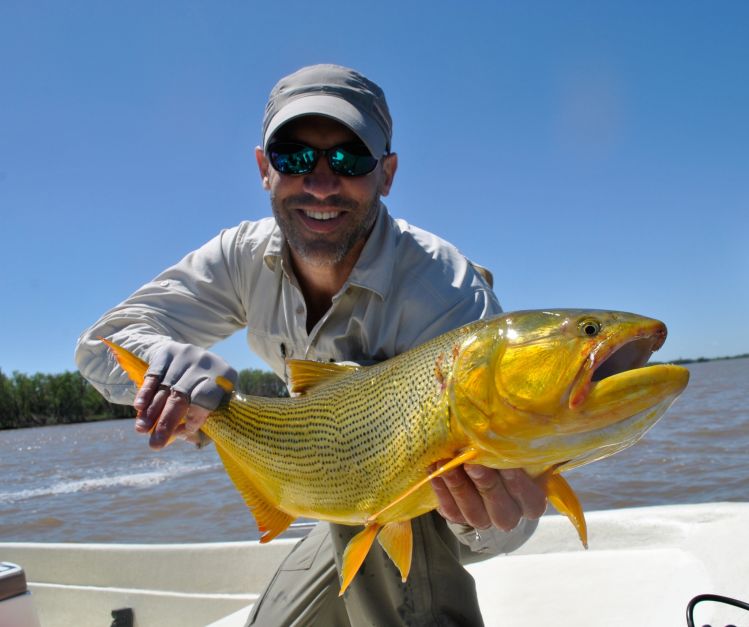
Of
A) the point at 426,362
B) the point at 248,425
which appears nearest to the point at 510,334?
the point at 426,362

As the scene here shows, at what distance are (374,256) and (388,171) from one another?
27.0 inches

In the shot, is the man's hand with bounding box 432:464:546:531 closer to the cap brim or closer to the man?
the man

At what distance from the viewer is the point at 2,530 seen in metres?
10.4

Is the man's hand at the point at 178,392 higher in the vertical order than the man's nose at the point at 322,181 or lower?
lower

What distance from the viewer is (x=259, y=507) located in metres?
2.67

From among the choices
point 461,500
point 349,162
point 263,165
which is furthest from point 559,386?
point 263,165

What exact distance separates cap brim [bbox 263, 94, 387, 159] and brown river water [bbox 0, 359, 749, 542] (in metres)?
6.25

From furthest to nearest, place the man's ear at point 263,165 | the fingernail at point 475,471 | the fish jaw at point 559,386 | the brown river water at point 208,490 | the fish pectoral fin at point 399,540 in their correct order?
1. the brown river water at point 208,490
2. the man's ear at point 263,165
3. the fish pectoral fin at point 399,540
4. the fingernail at point 475,471
5. the fish jaw at point 559,386

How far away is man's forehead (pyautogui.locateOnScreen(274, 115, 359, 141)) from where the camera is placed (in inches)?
125

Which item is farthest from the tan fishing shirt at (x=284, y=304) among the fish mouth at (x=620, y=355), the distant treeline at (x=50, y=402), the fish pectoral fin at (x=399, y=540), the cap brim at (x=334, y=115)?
the distant treeline at (x=50, y=402)

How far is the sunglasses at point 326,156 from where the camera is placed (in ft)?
10.3

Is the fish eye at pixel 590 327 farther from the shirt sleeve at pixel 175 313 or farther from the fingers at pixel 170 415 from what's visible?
the shirt sleeve at pixel 175 313

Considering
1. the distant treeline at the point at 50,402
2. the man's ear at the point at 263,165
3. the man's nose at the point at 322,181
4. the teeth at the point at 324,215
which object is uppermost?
the man's ear at the point at 263,165

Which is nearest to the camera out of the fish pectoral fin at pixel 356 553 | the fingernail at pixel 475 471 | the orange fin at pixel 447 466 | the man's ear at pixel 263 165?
the orange fin at pixel 447 466
